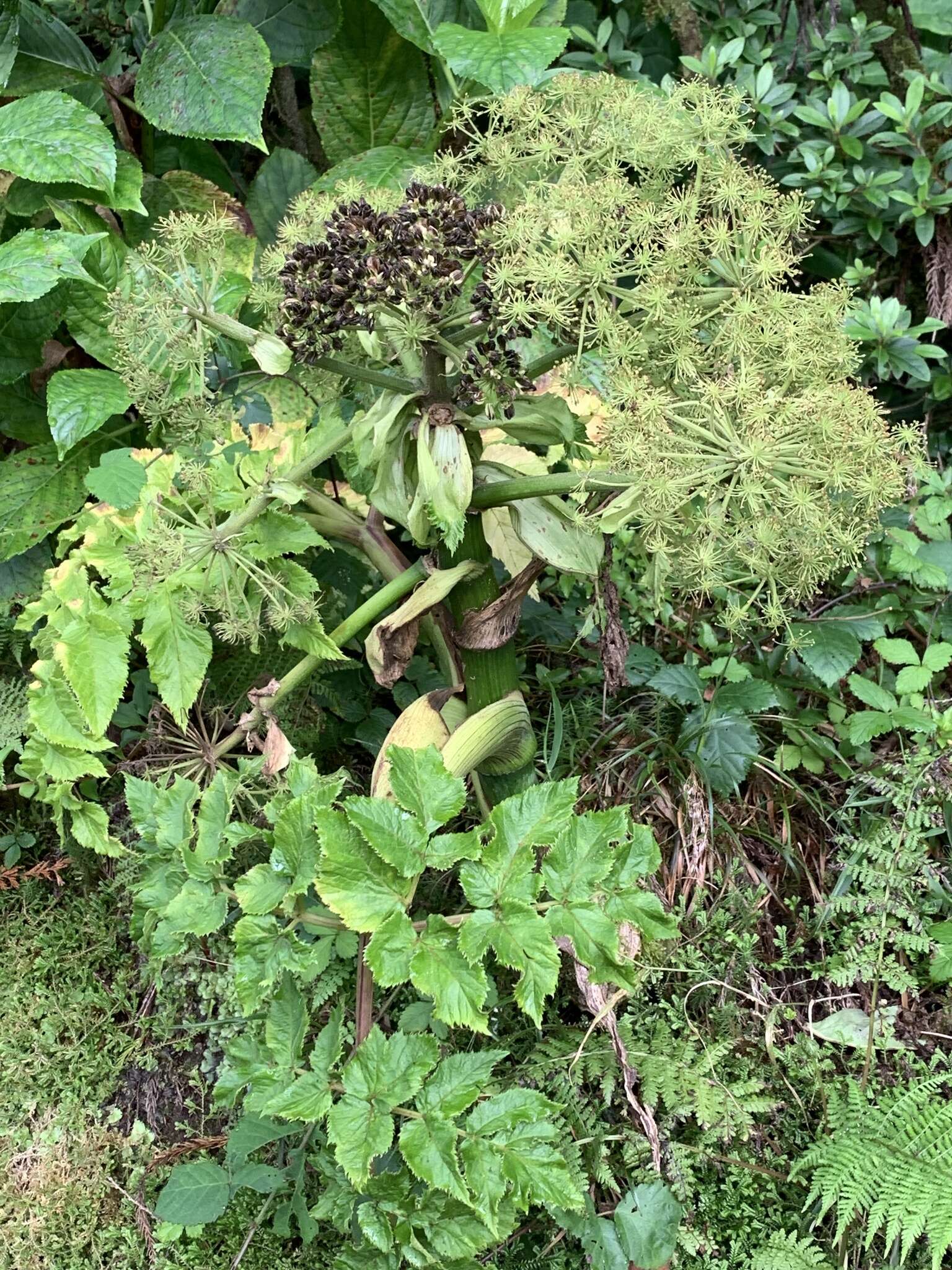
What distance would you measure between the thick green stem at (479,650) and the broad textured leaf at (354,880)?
1.57 feet

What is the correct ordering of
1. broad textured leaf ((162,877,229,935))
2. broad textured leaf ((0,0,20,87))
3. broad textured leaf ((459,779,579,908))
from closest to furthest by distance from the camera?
broad textured leaf ((459,779,579,908)) < broad textured leaf ((162,877,229,935)) < broad textured leaf ((0,0,20,87))

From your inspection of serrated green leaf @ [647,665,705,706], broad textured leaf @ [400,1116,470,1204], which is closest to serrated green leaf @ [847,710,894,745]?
serrated green leaf @ [647,665,705,706]

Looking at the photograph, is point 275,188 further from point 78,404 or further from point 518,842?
point 518,842

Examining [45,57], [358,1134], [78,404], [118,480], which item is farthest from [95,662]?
[45,57]

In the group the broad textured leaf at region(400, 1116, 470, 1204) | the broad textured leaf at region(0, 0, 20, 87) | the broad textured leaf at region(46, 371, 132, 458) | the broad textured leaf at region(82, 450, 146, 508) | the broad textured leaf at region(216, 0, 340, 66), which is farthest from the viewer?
the broad textured leaf at region(216, 0, 340, 66)

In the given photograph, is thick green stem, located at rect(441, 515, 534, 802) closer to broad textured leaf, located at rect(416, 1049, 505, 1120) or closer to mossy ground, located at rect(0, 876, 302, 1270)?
broad textured leaf, located at rect(416, 1049, 505, 1120)

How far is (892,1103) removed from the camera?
1470 mm

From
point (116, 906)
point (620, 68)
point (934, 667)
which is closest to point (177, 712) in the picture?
point (116, 906)

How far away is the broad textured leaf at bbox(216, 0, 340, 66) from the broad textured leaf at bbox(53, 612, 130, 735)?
1565mm

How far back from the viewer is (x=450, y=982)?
1.14 metres

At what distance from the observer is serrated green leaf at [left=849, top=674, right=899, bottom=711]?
1.85m

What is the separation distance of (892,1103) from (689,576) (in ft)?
2.91

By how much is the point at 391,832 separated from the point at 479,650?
485 mm

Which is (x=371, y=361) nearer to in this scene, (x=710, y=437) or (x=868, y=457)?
(x=710, y=437)
